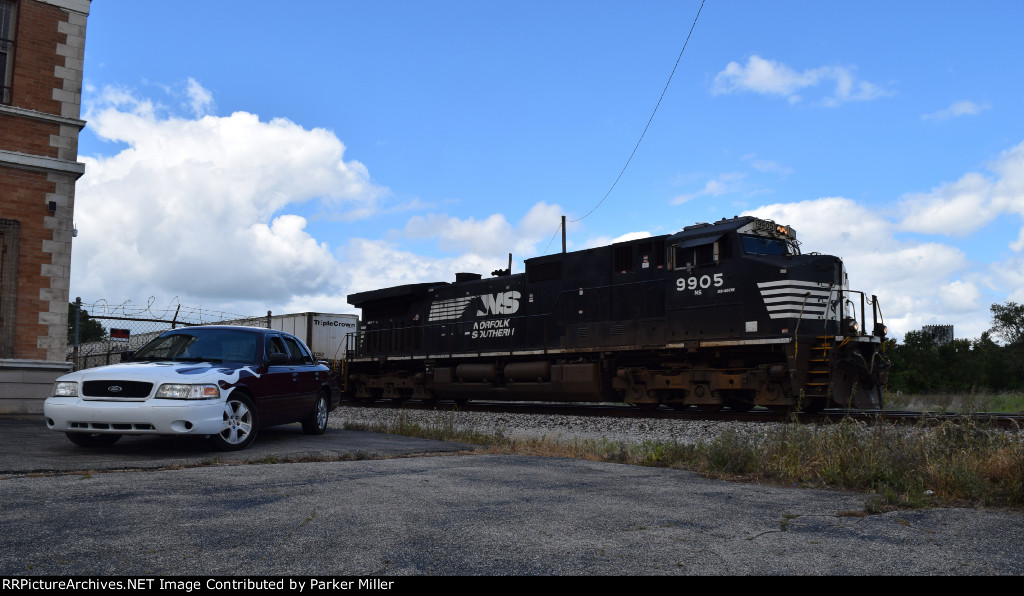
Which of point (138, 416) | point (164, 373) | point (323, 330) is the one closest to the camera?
point (138, 416)

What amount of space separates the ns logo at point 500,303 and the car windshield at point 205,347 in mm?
9603

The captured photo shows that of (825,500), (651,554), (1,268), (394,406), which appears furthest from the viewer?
(394,406)

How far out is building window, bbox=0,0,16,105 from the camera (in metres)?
13.8

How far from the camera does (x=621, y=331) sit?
1577 centimetres

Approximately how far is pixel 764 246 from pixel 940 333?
56359mm

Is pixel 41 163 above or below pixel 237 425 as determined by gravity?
above

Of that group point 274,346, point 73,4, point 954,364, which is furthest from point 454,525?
point 954,364

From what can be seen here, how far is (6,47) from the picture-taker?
45.7 ft

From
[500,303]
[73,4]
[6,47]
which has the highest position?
[73,4]

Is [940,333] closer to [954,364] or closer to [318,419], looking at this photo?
[954,364]

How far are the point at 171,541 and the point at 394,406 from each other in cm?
1703

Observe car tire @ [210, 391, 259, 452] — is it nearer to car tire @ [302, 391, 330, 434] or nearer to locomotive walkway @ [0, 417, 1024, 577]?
locomotive walkway @ [0, 417, 1024, 577]
